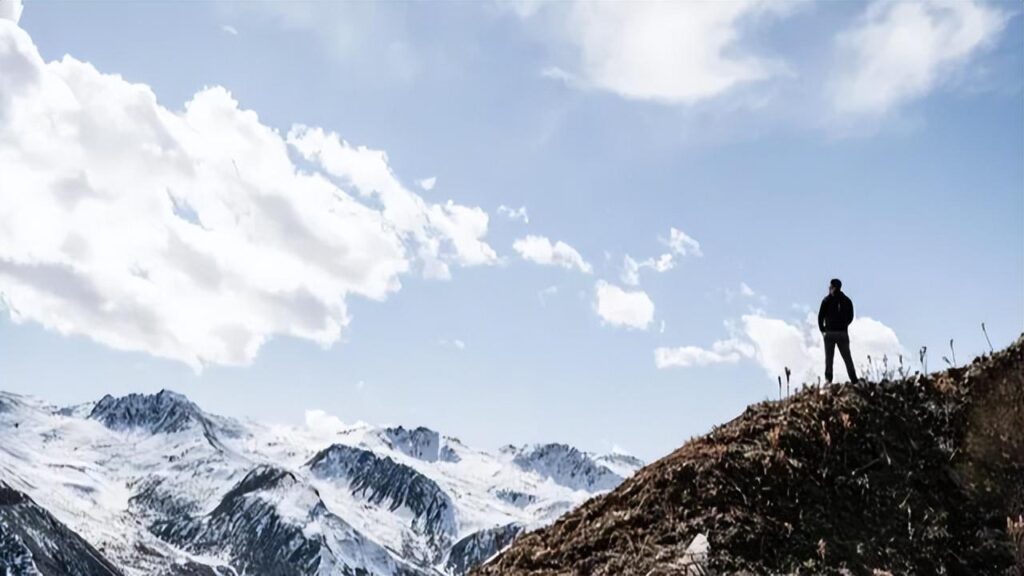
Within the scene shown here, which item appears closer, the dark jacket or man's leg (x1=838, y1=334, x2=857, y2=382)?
man's leg (x1=838, y1=334, x2=857, y2=382)

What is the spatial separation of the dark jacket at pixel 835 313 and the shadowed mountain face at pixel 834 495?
10.8 feet

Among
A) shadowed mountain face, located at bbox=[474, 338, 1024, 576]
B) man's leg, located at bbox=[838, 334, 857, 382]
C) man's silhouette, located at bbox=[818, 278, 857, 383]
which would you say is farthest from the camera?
man's silhouette, located at bbox=[818, 278, 857, 383]

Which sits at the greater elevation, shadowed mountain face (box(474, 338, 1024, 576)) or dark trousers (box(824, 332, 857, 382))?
dark trousers (box(824, 332, 857, 382))

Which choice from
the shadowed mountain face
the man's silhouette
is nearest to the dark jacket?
the man's silhouette

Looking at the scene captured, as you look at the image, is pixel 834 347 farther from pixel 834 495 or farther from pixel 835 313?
pixel 834 495

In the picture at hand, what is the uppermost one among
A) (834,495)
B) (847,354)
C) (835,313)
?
(835,313)

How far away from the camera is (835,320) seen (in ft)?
64.3

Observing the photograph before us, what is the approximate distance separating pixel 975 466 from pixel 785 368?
4541 mm

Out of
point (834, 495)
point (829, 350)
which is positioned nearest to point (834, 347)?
point (829, 350)

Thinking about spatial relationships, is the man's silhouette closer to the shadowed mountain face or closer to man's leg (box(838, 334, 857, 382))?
man's leg (box(838, 334, 857, 382))

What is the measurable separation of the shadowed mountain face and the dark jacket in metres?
3.29

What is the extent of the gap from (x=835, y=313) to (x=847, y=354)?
3.65 ft

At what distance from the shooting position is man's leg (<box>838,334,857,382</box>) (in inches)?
715

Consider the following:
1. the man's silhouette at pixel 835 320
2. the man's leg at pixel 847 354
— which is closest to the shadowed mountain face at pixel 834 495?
the man's leg at pixel 847 354
